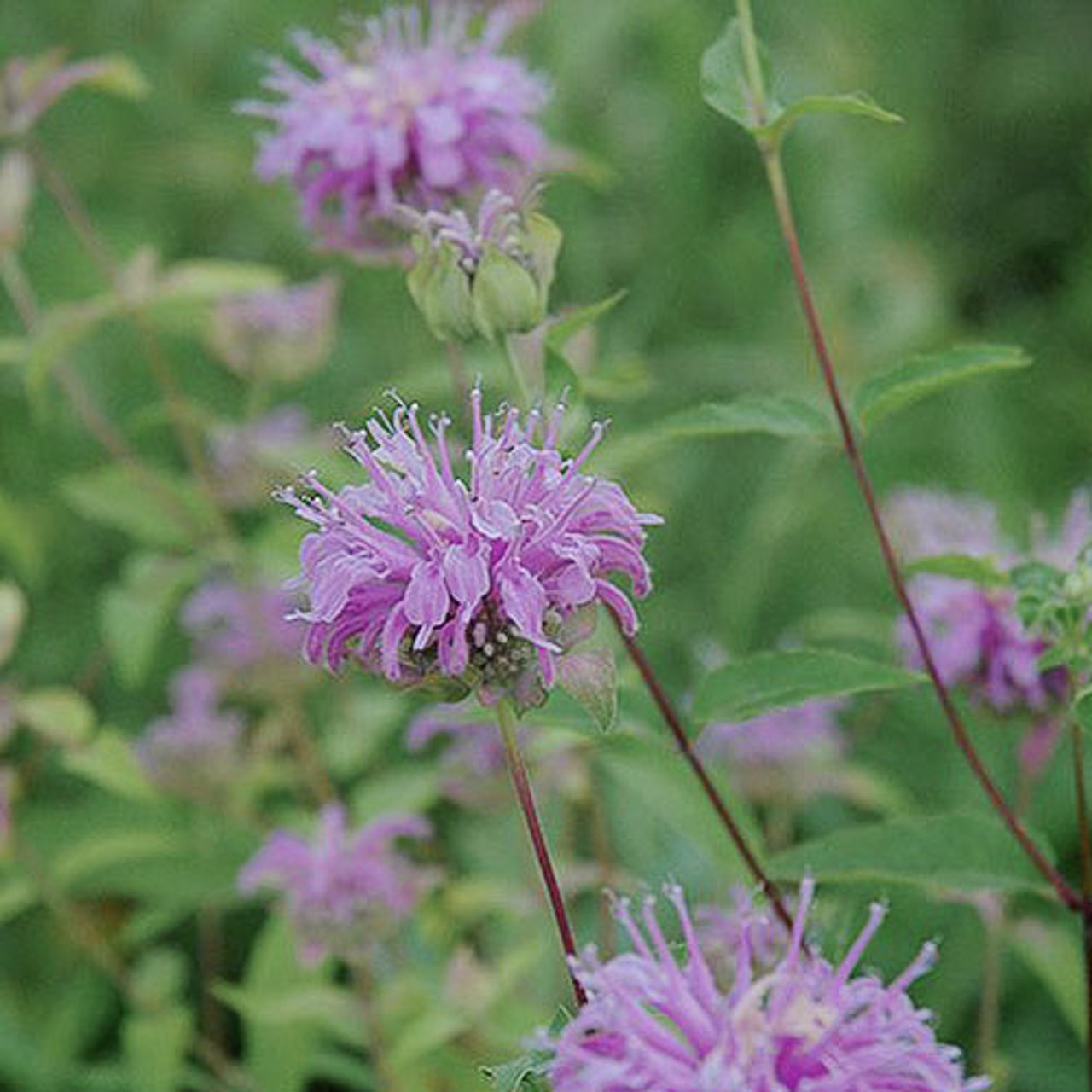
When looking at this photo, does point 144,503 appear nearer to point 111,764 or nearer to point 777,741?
point 111,764

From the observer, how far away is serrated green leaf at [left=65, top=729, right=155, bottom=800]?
38.5 inches

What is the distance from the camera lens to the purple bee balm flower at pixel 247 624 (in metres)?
1.13

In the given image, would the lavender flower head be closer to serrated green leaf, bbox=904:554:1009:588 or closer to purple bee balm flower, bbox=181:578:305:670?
purple bee balm flower, bbox=181:578:305:670

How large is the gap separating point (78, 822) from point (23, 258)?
658 millimetres

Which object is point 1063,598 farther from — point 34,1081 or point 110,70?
point 34,1081

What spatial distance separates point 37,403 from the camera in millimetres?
988

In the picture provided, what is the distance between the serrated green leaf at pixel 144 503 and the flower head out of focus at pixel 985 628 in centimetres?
40

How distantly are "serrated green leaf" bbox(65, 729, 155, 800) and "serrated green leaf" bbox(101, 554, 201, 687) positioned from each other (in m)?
0.04

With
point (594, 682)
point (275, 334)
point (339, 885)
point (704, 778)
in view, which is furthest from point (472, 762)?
point (594, 682)

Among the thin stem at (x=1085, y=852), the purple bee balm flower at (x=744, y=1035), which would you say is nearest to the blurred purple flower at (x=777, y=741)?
the thin stem at (x=1085, y=852)

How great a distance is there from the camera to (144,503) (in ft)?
3.49

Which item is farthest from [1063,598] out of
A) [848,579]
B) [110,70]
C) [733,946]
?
[848,579]

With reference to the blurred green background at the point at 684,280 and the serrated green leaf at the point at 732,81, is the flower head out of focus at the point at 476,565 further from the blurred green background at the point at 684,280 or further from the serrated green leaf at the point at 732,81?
the blurred green background at the point at 684,280

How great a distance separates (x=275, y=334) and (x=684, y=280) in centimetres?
77
